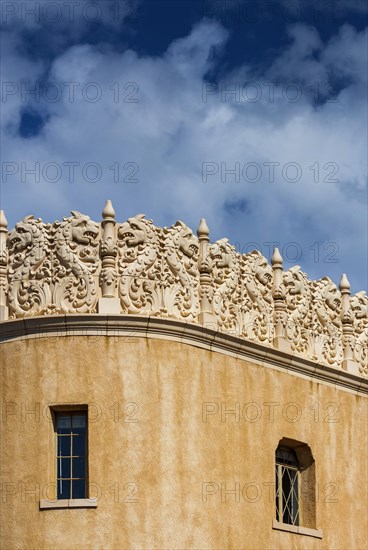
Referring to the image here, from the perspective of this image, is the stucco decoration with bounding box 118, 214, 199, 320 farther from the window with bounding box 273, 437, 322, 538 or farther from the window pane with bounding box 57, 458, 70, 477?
the window with bounding box 273, 437, 322, 538

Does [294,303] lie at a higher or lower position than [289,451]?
higher

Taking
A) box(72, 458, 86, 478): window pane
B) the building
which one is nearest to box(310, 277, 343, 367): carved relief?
the building

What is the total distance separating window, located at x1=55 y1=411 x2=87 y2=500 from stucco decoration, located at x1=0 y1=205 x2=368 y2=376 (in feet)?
6.05

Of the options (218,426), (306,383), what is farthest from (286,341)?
(218,426)

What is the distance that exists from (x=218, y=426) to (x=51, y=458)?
296 cm

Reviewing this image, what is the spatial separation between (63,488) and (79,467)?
43cm

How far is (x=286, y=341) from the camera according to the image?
28.2 meters

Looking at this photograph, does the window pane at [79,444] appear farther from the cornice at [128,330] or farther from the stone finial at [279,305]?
the stone finial at [279,305]

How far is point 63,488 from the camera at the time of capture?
25391 millimetres

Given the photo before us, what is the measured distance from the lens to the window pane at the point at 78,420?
2561cm

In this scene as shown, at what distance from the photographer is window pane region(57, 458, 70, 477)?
25453mm

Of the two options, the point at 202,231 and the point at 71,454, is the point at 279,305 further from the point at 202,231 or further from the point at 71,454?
the point at 71,454

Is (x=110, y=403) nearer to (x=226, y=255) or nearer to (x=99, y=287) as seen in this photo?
(x=99, y=287)

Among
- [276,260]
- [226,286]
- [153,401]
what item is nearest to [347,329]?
[276,260]
